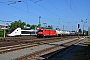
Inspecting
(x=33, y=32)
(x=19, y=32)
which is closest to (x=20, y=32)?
(x=19, y=32)

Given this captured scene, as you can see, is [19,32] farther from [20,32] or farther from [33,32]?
[33,32]

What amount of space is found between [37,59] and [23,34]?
68932mm

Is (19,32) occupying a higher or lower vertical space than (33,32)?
lower

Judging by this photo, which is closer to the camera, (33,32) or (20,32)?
(20,32)

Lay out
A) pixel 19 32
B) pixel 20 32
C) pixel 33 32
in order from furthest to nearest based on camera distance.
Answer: pixel 33 32 < pixel 20 32 < pixel 19 32

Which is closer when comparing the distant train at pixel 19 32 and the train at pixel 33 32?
the train at pixel 33 32

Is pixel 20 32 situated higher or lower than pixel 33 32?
lower

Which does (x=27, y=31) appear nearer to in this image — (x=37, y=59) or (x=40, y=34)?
(x=40, y=34)

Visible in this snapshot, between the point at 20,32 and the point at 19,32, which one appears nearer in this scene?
the point at 19,32

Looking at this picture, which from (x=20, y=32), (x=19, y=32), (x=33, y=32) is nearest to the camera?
(x=19, y=32)

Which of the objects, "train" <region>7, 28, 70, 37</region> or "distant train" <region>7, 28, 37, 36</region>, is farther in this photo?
"distant train" <region>7, 28, 37, 36</region>

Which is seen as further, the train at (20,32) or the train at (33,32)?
the train at (20,32)

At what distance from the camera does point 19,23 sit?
145 metres

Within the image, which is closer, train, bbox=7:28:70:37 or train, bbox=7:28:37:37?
train, bbox=7:28:70:37
